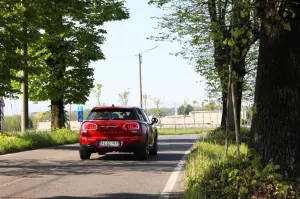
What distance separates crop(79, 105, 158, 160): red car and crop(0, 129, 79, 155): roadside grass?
204 inches

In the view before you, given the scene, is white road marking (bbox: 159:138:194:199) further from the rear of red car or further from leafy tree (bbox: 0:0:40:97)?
leafy tree (bbox: 0:0:40:97)

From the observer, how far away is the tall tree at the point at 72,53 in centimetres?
3055

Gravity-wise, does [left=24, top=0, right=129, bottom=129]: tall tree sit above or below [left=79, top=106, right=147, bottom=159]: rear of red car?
above

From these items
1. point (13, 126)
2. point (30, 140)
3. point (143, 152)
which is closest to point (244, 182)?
point (143, 152)

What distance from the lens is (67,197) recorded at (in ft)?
28.8

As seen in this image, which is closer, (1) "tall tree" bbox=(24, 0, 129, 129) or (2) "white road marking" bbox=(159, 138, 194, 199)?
(2) "white road marking" bbox=(159, 138, 194, 199)

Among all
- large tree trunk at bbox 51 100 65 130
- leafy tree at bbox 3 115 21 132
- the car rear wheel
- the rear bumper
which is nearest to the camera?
the rear bumper

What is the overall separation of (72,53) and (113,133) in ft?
54.1

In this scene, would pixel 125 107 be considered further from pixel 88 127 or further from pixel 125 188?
pixel 125 188

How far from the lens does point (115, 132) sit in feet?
50.5

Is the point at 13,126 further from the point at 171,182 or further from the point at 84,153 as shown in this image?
the point at 171,182

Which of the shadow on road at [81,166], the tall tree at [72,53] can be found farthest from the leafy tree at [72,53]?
the shadow on road at [81,166]

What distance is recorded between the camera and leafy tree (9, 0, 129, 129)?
1203 inches

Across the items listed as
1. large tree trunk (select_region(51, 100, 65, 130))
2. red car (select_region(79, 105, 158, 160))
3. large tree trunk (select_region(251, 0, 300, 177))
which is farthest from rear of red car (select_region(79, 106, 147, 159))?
large tree trunk (select_region(51, 100, 65, 130))
